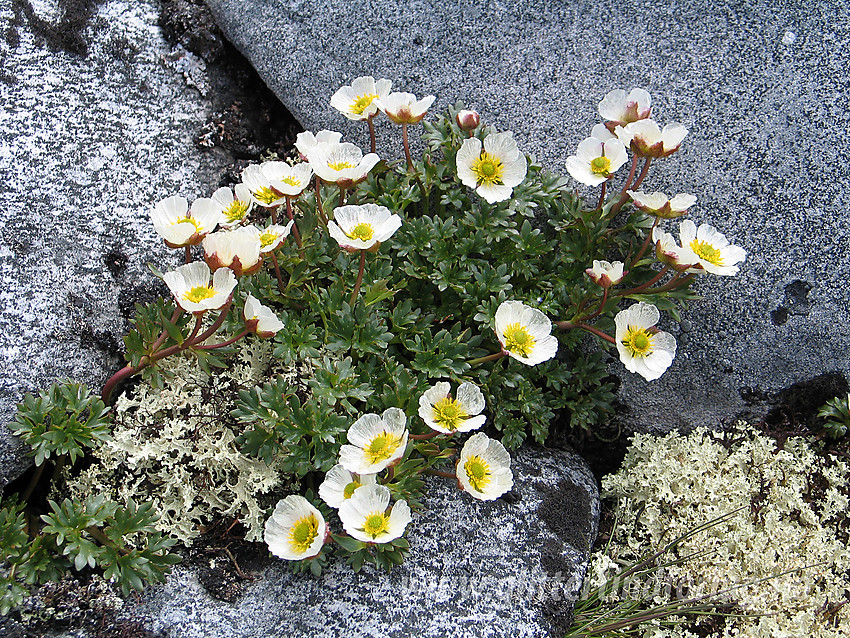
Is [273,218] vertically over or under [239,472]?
over

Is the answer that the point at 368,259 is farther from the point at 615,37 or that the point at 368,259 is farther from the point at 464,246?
the point at 615,37

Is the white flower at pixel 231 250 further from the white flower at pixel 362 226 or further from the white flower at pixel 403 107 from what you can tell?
the white flower at pixel 403 107

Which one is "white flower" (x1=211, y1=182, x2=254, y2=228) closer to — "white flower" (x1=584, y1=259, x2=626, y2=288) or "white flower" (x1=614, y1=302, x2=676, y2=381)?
"white flower" (x1=584, y1=259, x2=626, y2=288)

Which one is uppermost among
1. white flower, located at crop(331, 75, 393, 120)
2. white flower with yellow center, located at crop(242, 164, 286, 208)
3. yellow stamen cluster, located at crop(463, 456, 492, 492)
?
white flower, located at crop(331, 75, 393, 120)

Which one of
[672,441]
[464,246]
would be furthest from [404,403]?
[672,441]

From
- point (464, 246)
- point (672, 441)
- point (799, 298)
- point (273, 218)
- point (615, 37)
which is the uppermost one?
point (615, 37)

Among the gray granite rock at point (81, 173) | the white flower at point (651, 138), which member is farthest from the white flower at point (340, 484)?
the white flower at point (651, 138)

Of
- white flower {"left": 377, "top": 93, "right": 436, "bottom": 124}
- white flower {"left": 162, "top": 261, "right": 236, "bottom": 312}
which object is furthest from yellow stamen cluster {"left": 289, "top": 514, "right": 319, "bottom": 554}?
white flower {"left": 377, "top": 93, "right": 436, "bottom": 124}
